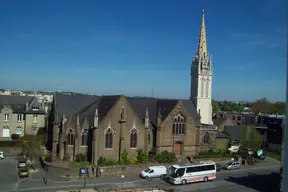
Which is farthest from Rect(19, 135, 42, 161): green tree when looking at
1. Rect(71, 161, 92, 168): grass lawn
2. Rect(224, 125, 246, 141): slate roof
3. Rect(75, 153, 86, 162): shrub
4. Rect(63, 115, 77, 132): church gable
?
Rect(224, 125, 246, 141): slate roof

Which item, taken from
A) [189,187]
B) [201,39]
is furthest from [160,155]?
[201,39]

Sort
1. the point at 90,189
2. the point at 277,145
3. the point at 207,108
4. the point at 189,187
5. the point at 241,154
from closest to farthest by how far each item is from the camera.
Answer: the point at 90,189 → the point at 189,187 → the point at 241,154 → the point at 207,108 → the point at 277,145

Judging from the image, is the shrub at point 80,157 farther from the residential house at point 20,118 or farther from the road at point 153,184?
the residential house at point 20,118

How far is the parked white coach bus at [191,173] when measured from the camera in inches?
1395

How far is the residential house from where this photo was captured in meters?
58.8

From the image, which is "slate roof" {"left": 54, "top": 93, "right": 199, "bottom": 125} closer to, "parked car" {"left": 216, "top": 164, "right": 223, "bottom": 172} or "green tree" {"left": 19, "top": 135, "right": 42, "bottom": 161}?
"green tree" {"left": 19, "top": 135, "right": 42, "bottom": 161}

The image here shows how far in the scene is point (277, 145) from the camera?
60812 mm

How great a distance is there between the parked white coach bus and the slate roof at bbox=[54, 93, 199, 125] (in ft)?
38.5

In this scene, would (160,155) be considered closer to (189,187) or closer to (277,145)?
(189,187)

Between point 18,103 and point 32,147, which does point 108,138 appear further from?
point 18,103

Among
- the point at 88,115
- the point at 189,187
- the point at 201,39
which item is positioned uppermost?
the point at 201,39

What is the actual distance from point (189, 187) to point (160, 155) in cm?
1045

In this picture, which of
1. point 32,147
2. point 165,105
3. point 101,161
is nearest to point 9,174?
point 32,147

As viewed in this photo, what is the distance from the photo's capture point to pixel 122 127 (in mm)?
42281
